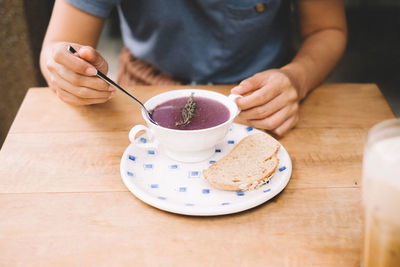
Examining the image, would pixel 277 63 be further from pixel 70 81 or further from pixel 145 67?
pixel 70 81

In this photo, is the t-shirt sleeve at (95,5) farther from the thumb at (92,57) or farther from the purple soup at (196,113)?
the purple soup at (196,113)

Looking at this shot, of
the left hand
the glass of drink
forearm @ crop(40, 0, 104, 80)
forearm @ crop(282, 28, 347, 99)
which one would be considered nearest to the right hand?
forearm @ crop(40, 0, 104, 80)

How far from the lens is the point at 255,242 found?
819mm

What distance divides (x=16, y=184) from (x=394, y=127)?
82 centimetres

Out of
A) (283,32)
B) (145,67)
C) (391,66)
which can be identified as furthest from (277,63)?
(391,66)

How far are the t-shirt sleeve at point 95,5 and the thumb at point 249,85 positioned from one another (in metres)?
0.57

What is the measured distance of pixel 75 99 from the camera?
4.10 ft

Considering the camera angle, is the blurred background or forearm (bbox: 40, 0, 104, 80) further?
the blurred background

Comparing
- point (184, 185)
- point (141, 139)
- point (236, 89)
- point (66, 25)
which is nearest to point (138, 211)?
point (184, 185)

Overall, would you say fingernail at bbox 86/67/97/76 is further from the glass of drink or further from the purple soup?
the glass of drink

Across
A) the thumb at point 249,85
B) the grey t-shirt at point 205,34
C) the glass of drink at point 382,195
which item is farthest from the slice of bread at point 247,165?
the grey t-shirt at point 205,34

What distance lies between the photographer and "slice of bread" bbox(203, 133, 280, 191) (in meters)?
0.93

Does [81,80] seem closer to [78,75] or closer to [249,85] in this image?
[78,75]

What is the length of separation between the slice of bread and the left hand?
86 mm
